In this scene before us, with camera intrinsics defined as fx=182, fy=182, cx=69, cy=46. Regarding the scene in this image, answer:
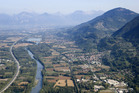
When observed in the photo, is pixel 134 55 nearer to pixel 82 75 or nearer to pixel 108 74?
pixel 108 74

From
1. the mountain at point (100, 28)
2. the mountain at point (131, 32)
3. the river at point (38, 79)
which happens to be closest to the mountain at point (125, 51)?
the mountain at point (131, 32)

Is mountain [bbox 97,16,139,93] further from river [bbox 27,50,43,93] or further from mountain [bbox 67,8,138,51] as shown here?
river [bbox 27,50,43,93]

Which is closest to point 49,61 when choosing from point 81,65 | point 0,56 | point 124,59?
point 81,65

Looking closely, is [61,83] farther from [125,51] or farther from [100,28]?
[100,28]

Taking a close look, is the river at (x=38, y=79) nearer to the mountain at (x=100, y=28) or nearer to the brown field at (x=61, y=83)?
the brown field at (x=61, y=83)

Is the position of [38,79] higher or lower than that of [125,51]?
lower

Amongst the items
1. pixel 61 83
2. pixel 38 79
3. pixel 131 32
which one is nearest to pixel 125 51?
pixel 131 32
